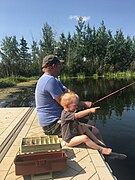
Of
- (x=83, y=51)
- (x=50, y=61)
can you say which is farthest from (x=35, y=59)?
(x=50, y=61)

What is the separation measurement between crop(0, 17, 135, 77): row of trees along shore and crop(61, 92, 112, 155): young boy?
35.0m

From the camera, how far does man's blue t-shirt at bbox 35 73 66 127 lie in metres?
3.89

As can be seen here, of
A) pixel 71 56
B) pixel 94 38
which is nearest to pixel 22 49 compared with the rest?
pixel 71 56

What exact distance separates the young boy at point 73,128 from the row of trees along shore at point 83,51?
35.0m

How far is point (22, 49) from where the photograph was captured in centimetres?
4428

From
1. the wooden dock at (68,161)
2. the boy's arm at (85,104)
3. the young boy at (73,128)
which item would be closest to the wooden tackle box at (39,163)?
the wooden dock at (68,161)

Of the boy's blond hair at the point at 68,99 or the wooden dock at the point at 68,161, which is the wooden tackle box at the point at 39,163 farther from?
the boy's blond hair at the point at 68,99

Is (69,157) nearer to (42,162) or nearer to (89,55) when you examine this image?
(42,162)

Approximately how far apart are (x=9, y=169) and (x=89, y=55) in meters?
39.9

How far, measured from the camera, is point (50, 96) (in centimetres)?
399

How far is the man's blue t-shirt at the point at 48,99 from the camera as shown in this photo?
3895mm

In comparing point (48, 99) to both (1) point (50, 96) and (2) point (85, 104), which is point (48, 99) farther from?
(2) point (85, 104)

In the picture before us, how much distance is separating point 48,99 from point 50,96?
0.06 metres

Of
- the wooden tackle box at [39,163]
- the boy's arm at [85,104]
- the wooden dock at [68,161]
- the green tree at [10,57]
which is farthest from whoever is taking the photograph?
the green tree at [10,57]
